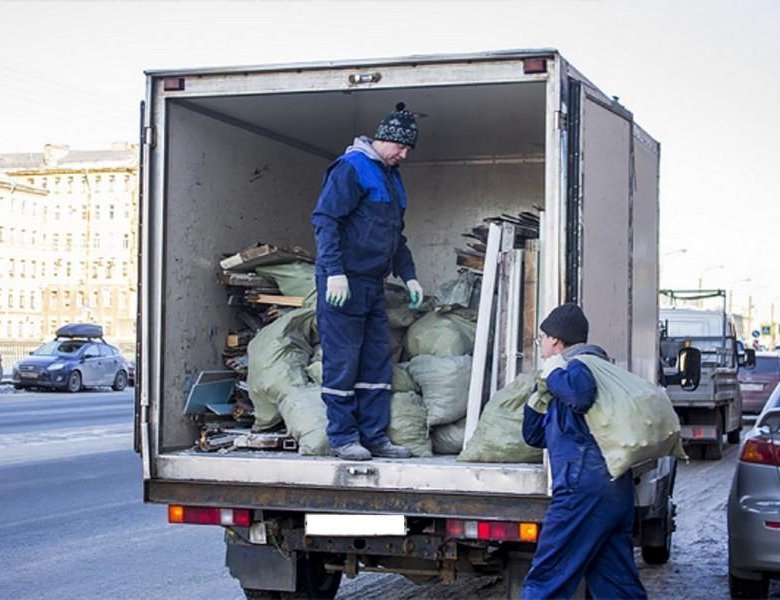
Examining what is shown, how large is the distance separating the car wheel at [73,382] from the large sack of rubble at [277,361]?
92.5ft

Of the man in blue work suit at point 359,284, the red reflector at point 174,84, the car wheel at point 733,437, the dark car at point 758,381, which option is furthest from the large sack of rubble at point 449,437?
the dark car at point 758,381

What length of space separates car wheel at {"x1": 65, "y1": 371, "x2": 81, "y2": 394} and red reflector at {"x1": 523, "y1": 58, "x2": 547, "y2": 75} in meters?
30.0

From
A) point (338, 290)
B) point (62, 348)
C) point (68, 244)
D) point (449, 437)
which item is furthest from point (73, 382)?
→ point (68, 244)

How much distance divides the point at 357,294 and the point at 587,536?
189 cm

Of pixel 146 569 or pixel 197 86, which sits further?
pixel 146 569

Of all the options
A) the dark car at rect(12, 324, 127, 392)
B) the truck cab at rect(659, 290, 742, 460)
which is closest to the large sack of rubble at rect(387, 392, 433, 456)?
the truck cab at rect(659, 290, 742, 460)

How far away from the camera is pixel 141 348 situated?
625 cm

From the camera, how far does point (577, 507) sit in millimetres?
5074

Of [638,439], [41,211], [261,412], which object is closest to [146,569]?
[261,412]

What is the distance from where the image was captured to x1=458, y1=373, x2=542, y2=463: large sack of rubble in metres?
5.83

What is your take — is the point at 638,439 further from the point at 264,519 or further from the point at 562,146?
the point at 264,519

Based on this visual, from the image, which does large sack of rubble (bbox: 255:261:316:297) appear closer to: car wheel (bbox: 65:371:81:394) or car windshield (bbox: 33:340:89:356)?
car wheel (bbox: 65:371:81:394)

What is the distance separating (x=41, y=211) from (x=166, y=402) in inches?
3832

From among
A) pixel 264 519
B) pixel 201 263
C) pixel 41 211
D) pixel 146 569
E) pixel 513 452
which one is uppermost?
pixel 41 211
